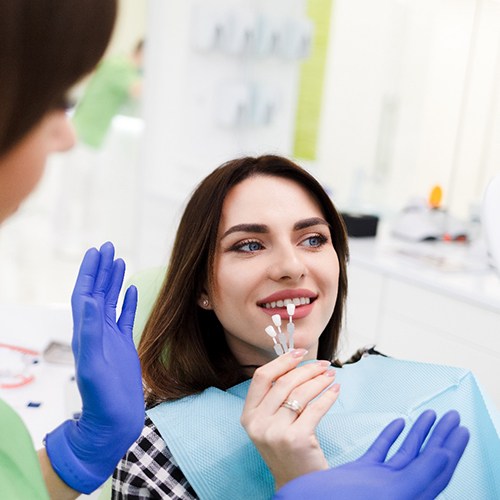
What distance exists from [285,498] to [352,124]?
2.71m

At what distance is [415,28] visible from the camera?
293 centimetres

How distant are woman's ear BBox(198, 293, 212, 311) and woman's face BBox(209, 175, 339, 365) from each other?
2 cm

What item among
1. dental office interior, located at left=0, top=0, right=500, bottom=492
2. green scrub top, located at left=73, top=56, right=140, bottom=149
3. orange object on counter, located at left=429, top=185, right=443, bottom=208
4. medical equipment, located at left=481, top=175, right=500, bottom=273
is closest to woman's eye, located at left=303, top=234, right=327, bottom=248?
medical equipment, located at left=481, top=175, right=500, bottom=273

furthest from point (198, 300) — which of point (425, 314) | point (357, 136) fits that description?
point (357, 136)

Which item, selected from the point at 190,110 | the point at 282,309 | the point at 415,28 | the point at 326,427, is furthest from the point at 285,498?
the point at 190,110

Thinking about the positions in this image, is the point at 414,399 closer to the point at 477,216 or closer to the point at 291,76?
the point at 477,216

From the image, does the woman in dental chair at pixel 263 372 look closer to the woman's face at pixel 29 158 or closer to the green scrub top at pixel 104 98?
the woman's face at pixel 29 158

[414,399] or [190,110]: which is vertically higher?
[190,110]

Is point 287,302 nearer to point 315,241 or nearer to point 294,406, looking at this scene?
point 315,241

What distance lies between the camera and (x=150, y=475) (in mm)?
1006

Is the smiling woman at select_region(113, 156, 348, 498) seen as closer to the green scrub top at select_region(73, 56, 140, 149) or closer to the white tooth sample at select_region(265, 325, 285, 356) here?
the white tooth sample at select_region(265, 325, 285, 356)

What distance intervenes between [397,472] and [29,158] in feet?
1.76

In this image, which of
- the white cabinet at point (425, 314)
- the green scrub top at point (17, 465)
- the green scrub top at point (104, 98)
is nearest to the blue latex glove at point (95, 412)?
the green scrub top at point (17, 465)

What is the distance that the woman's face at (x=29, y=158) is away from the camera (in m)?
0.54
